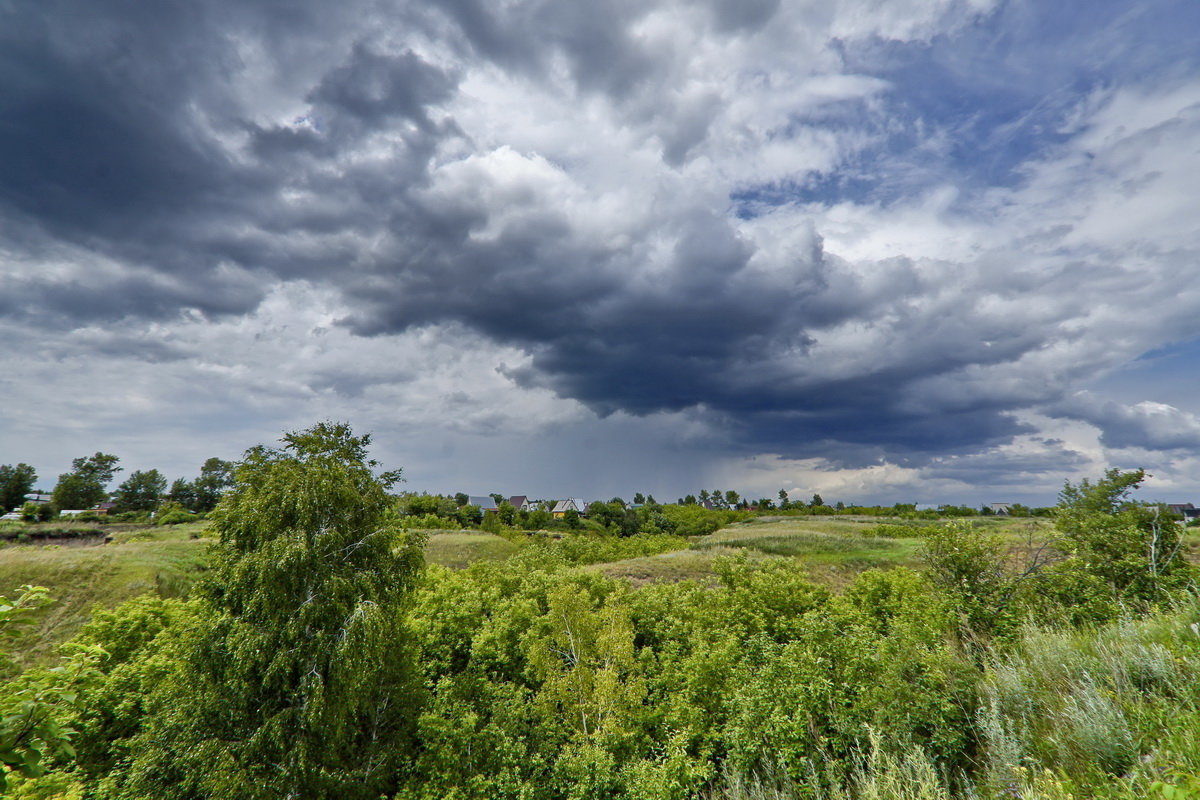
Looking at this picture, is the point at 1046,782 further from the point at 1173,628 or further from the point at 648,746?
the point at 648,746

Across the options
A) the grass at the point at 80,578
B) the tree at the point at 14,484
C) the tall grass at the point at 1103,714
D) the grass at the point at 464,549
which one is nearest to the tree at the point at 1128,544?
the tall grass at the point at 1103,714

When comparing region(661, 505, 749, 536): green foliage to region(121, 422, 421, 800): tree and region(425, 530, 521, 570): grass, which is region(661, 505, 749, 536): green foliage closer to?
region(425, 530, 521, 570): grass

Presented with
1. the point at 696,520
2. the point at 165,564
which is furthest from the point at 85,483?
the point at 696,520

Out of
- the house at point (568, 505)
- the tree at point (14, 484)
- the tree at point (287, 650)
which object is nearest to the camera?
the tree at point (287, 650)

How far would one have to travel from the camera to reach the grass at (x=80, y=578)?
36.5m

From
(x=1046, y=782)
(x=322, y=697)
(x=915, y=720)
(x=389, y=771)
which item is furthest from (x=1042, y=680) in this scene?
(x=389, y=771)

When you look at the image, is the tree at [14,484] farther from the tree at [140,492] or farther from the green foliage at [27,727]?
the green foliage at [27,727]

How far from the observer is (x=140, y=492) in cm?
12788

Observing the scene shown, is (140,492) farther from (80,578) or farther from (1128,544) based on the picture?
(1128,544)

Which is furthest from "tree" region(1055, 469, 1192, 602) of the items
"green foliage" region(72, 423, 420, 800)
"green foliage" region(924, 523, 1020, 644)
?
"green foliage" region(72, 423, 420, 800)

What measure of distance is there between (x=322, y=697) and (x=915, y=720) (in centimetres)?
2038

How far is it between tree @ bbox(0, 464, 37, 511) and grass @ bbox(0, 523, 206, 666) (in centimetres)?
8219

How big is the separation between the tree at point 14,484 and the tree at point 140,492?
20.3m

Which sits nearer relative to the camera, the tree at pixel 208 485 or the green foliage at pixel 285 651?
the green foliage at pixel 285 651
